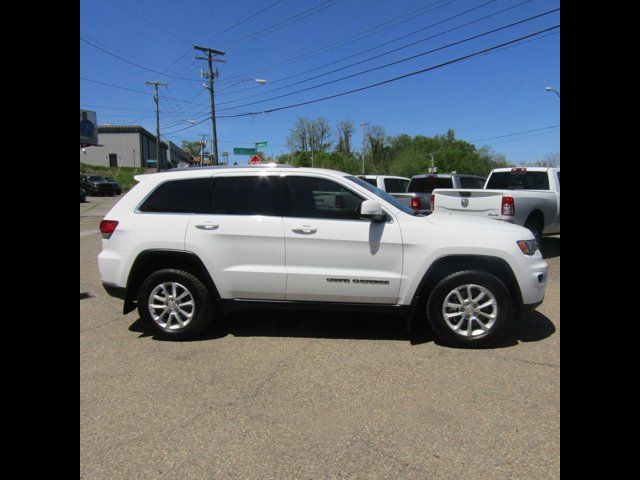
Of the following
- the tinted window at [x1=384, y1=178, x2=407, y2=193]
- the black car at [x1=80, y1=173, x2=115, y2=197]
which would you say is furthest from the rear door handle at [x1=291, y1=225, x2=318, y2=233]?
the black car at [x1=80, y1=173, x2=115, y2=197]

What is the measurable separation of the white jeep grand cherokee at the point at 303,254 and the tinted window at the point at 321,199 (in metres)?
0.01

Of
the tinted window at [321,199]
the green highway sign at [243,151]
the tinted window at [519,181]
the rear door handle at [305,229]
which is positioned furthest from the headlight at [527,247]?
the green highway sign at [243,151]

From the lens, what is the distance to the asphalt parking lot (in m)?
2.46

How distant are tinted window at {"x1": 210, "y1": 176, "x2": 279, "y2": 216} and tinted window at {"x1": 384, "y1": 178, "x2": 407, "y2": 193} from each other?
9224 millimetres

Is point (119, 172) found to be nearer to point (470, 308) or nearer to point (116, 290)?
point (116, 290)

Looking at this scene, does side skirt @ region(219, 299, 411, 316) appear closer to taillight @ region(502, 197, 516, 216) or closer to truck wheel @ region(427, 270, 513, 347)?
truck wheel @ region(427, 270, 513, 347)

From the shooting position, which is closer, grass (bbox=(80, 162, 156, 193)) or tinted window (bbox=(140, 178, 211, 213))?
tinted window (bbox=(140, 178, 211, 213))

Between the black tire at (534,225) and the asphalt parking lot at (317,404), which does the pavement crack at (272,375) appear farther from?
the black tire at (534,225)

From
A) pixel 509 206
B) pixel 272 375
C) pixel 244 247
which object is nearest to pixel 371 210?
pixel 244 247

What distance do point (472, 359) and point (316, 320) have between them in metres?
1.85

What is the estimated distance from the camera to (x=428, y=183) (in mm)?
12609

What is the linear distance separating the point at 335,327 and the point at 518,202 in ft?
17.7

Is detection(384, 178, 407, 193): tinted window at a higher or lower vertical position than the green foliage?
lower
